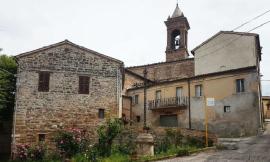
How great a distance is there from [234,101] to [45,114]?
47.9ft

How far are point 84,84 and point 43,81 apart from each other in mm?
2976

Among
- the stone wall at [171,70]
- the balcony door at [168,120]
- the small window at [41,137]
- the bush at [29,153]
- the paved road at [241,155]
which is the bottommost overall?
the bush at [29,153]

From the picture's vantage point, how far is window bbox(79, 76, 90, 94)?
23.9m

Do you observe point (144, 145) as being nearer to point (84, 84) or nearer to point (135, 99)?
point (84, 84)

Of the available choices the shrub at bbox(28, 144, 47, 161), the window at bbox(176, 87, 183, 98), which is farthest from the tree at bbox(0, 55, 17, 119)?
the window at bbox(176, 87, 183, 98)

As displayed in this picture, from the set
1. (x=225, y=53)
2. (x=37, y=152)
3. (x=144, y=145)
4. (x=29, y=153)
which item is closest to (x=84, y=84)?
(x=37, y=152)

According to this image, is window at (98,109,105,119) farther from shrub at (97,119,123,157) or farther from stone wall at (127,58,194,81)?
stone wall at (127,58,194,81)

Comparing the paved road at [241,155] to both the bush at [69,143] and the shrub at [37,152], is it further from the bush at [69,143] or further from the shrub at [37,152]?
the shrub at [37,152]

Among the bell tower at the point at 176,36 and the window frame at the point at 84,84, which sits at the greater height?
the bell tower at the point at 176,36

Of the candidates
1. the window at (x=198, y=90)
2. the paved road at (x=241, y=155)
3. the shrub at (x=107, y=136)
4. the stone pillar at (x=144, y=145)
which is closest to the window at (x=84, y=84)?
the shrub at (x=107, y=136)

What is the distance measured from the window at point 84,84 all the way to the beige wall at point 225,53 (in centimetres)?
1409

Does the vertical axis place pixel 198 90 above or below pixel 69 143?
above

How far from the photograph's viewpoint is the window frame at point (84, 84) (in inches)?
942

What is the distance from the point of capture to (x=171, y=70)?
39.6 metres
